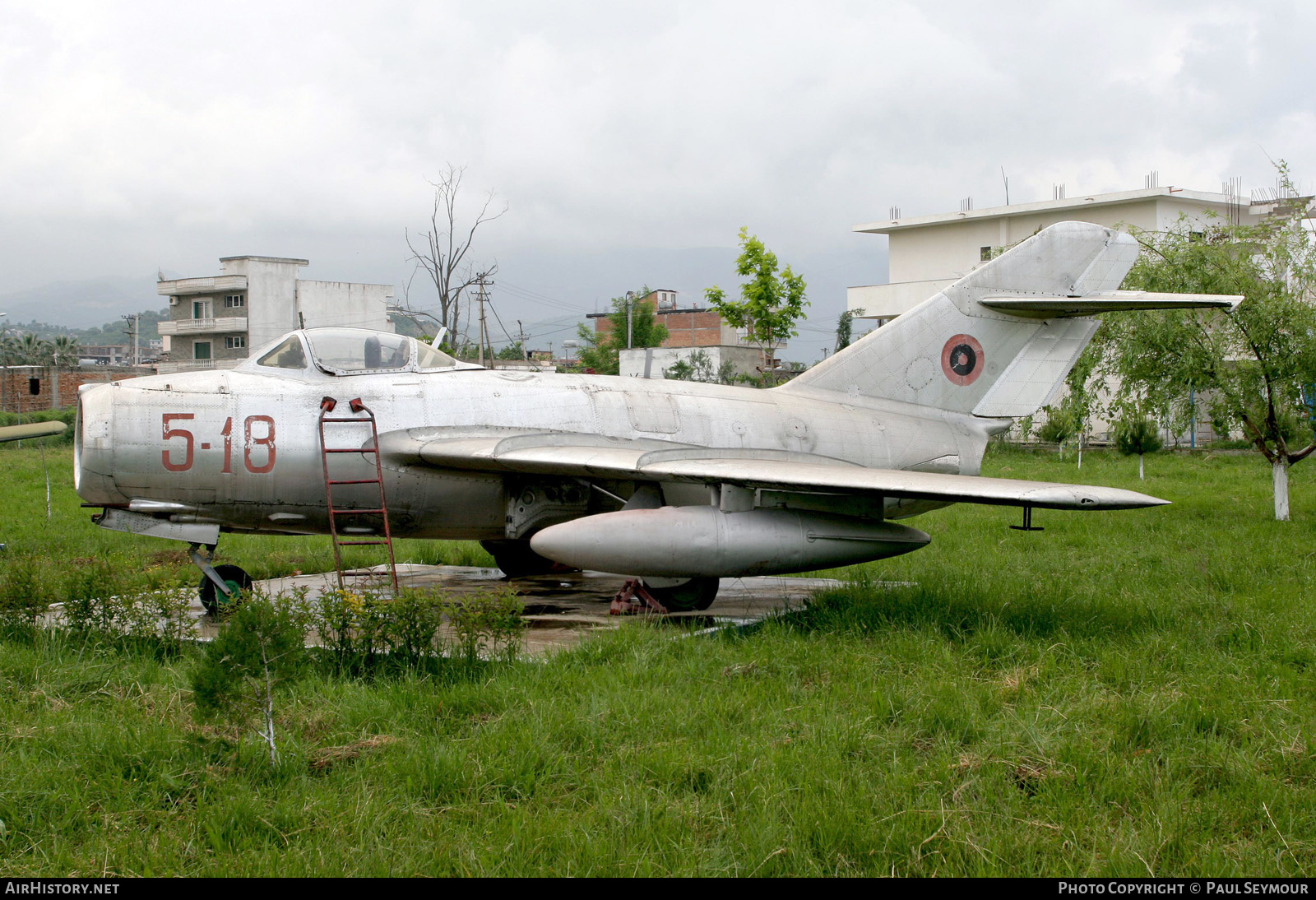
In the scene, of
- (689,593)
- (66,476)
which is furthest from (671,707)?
(66,476)

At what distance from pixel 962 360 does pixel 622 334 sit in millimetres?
59772

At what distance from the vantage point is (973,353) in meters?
11.7

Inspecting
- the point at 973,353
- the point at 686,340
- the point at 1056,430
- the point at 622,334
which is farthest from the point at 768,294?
the point at 686,340

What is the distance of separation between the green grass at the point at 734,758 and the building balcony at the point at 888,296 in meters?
37.4

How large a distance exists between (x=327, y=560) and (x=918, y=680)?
8991 mm

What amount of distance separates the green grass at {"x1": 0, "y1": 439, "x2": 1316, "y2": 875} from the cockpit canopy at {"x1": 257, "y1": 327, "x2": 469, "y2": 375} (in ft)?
10.9

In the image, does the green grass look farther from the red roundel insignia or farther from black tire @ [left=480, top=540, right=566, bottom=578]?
black tire @ [left=480, top=540, right=566, bottom=578]

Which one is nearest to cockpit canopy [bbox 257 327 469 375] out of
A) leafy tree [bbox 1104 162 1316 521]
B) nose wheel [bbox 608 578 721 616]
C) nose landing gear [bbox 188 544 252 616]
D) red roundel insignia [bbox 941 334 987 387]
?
nose landing gear [bbox 188 544 252 616]

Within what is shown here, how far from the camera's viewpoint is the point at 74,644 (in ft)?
24.7

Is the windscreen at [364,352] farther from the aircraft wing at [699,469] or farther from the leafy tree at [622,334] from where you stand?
the leafy tree at [622,334]

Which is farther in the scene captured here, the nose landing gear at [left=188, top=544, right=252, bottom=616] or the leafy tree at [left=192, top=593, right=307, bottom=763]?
the nose landing gear at [left=188, top=544, right=252, bottom=616]

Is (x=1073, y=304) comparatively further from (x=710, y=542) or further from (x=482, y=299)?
(x=482, y=299)

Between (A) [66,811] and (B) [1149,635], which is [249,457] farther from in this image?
(B) [1149,635]

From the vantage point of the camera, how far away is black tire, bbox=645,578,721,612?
32.2 feet
